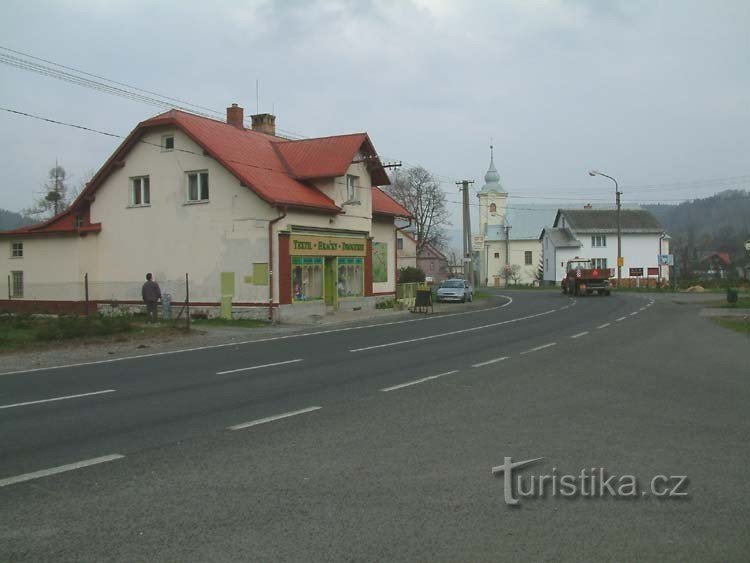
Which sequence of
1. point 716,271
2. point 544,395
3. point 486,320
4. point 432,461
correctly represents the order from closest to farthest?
1. point 432,461
2. point 544,395
3. point 486,320
4. point 716,271

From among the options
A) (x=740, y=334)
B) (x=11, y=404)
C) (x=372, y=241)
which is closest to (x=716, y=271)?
(x=372, y=241)

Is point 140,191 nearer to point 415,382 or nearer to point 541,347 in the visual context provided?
point 541,347

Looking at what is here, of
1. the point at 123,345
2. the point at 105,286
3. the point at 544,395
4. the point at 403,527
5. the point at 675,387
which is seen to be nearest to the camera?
the point at 403,527

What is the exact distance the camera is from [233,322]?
26984 mm

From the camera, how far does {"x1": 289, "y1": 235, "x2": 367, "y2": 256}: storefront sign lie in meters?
28.7

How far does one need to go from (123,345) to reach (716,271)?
85620 mm

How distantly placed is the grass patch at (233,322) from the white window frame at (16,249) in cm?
1114

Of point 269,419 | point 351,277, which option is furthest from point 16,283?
point 269,419

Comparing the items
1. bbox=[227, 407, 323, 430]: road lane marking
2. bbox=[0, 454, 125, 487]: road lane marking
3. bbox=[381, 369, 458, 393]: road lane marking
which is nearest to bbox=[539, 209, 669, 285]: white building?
bbox=[381, 369, 458, 393]: road lane marking

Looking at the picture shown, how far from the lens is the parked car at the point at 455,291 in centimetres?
4450

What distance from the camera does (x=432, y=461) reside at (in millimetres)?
6688

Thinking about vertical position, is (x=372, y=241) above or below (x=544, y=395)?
above

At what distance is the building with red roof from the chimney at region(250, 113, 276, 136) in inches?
148

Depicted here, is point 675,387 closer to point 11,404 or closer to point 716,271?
point 11,404
